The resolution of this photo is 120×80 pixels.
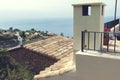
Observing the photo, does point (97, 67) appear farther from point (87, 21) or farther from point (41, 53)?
point (41, 53)

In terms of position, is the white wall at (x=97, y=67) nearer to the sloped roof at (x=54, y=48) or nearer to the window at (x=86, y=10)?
the window at (x=86, y=10)

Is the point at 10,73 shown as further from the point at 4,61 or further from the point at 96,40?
the point at 96,40

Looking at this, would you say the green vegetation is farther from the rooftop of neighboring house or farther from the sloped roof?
the sloped roof

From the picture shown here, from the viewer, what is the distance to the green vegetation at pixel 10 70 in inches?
440

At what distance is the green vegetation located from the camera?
11.2 meters

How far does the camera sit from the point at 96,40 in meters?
6.08

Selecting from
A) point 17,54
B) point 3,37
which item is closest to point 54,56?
point 17,54

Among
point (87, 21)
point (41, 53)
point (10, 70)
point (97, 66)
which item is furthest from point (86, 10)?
point (10, 70)

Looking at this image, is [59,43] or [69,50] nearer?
[69,50]

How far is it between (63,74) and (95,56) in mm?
1182

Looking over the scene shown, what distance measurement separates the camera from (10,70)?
11.5m

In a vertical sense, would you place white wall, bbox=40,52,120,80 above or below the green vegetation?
above

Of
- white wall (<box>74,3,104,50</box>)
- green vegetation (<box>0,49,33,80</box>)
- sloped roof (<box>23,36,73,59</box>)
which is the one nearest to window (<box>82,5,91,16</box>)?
white wall (<box>74,3,104,50</box>)

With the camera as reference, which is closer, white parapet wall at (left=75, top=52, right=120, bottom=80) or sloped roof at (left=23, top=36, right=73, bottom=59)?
white parapet wall at (left=75, top=52, right=120, bottom=80)
